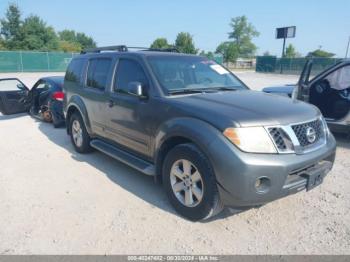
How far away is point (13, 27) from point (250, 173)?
2121 inches

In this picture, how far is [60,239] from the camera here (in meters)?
3.02

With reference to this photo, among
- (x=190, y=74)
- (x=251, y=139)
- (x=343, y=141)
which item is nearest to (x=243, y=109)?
(x=251, y=139)

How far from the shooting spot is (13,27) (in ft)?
155

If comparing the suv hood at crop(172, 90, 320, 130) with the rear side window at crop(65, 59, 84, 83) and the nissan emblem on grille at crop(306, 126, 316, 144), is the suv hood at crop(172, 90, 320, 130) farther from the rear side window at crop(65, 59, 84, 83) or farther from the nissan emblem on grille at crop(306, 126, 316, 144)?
the rear side window at crop(65, 59, 84, 83)

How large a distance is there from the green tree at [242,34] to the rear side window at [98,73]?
9523 centimetres

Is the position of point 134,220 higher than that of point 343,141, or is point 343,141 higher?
point 343,141

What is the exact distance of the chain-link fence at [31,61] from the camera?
32.5m

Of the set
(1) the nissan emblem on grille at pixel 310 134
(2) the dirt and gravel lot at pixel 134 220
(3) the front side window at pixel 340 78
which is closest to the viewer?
(2) the dirt and gravel lot at pixel 134 220

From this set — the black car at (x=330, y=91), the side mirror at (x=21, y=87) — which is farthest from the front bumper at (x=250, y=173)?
the side mirror at (x=21, y=87)

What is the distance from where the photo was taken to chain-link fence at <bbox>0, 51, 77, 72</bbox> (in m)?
32.5

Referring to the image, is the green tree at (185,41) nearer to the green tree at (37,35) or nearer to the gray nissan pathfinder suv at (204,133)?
the green tree at (37,35)

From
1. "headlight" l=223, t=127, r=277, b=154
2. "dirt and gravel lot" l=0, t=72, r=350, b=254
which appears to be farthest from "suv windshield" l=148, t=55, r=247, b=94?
"dirt and gravel lot" l=0, t=72, r=350, b=254

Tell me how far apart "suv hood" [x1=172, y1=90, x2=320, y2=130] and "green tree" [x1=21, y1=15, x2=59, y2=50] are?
50080 mm

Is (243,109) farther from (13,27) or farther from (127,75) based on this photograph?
(13,27)
